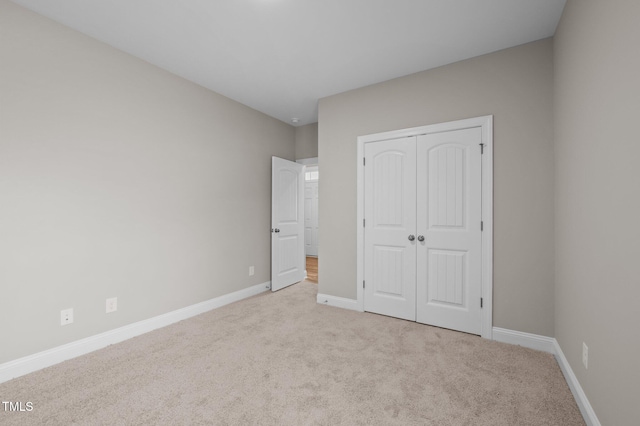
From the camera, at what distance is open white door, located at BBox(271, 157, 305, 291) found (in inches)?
166

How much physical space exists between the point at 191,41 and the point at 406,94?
7.20 feet

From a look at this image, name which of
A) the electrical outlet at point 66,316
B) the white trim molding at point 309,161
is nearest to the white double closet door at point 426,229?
the white trim molding at point 309,161

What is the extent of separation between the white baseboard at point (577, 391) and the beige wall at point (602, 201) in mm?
52

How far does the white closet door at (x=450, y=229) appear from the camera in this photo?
8.78ft

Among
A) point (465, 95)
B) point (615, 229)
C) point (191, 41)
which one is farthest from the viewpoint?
point (465, 95)

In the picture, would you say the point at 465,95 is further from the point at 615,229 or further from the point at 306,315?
the point at 306,315

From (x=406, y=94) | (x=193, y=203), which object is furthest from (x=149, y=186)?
(x=406, y=94)

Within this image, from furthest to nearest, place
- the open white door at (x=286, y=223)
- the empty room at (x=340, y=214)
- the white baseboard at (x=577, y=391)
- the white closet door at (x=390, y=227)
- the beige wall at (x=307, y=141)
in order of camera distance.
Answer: the beige wall at (x=307, y=141) < the open white door at (x=286, y=223) < the white closet door at (x=390, y=227) < the empty room at (x=340, y=214) < the white baseboard at (x=577, y=391)

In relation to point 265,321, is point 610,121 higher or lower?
higher

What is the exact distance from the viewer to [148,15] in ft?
6.90

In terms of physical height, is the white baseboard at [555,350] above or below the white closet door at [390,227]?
below

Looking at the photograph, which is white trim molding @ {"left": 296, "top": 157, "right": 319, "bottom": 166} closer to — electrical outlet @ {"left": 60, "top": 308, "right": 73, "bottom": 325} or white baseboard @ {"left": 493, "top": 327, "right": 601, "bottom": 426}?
white baseboard @ {"left": 493, "top": 327, "right": 601, "bottom": 426}

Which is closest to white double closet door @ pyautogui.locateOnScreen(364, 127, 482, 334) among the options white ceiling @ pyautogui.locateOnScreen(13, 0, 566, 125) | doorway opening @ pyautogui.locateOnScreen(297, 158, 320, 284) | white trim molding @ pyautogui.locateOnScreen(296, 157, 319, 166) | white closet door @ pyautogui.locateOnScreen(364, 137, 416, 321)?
white closet door @ pyautogui.locateOnScreen(364, 137, 416, 321)

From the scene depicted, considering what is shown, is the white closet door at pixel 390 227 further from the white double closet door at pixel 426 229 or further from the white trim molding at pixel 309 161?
the white trim molding at pixel 309 161
